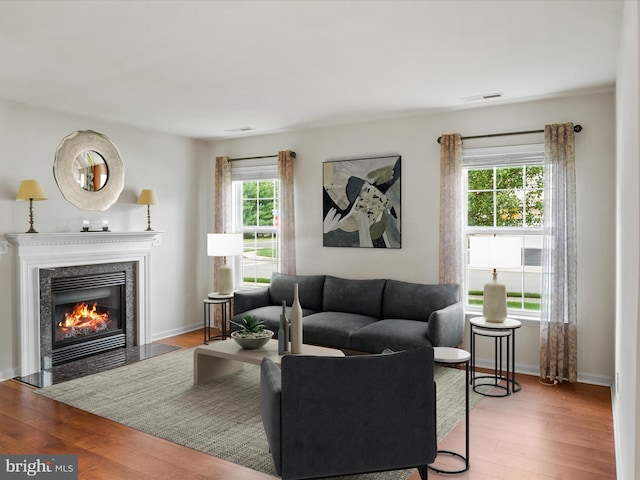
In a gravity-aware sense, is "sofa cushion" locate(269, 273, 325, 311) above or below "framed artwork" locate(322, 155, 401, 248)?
below

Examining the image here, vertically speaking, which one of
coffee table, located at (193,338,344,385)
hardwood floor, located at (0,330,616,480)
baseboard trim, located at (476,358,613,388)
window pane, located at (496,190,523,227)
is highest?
window pane, located at (496,190,523,227)

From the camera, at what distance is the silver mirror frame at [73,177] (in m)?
5.01

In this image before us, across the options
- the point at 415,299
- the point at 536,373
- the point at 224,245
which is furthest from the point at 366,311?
the point at 224,245

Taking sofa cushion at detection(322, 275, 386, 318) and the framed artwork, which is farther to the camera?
the framed artwork

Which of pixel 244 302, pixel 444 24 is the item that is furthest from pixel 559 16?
pixel 244 302

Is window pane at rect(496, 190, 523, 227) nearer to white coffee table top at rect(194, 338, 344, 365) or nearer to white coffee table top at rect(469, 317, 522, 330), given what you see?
white coffee table top at rect(469, 317, 522, 330)

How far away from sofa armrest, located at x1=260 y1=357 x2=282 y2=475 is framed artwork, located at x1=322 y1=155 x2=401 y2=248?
115 inches

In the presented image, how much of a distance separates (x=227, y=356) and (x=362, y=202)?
7.98 ft

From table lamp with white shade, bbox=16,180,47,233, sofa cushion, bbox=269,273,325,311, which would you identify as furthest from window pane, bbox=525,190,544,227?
table lamp with white shade, bbox=16,180,47,233

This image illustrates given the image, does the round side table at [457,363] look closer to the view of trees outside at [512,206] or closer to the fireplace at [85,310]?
the view of trees outside at [512,206]

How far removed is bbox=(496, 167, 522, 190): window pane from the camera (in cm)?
484

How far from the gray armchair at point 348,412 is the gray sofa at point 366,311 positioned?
185 centimetres

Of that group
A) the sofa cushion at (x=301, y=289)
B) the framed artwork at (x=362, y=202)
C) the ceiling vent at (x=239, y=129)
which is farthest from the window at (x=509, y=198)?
the ceiling vent at (x=239, y=129)

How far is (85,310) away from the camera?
17.5 ft
